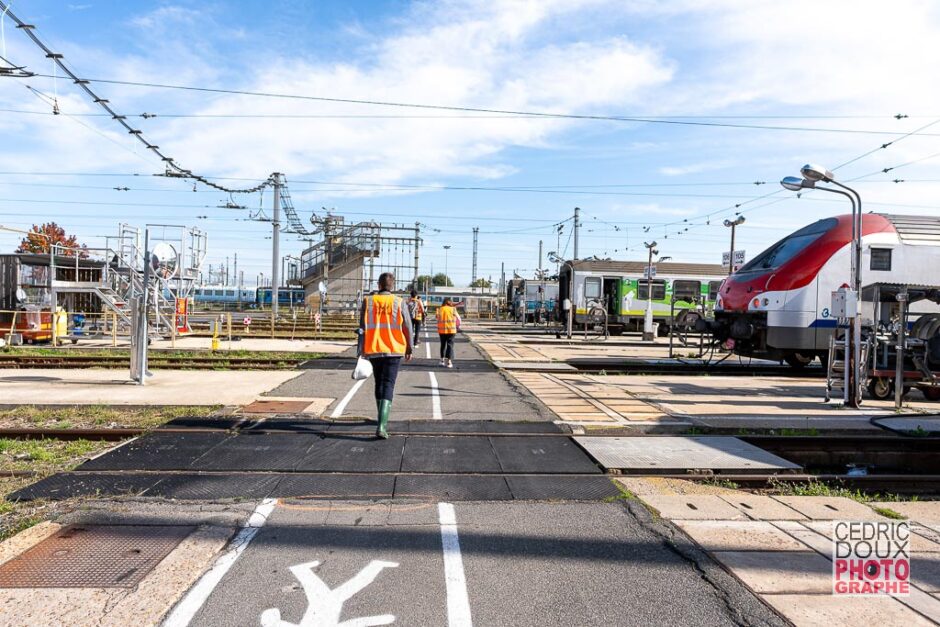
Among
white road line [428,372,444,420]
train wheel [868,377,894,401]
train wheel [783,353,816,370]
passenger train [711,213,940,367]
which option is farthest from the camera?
train wheel [783,353,816,370]

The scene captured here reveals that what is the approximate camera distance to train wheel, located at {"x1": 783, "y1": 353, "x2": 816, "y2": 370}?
54.3ft

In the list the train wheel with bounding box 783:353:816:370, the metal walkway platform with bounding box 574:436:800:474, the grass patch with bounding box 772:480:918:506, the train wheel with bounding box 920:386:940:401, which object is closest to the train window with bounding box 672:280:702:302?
the train wheel with bounding box 783:353:816:370

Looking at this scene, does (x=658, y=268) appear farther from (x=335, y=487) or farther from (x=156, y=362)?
(x=335, y=487)

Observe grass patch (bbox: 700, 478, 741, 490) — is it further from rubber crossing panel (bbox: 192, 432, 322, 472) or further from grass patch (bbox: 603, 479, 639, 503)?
rubber crossing panel (bbox: 192, 432, 322, 472)

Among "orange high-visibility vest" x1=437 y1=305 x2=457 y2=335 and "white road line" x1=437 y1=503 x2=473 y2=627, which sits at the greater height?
"orange high-visibility vest" x1=437 y1=305 x2=457 y2=335

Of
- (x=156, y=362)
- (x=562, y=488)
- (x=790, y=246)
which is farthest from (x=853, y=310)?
(x=156, y=362)

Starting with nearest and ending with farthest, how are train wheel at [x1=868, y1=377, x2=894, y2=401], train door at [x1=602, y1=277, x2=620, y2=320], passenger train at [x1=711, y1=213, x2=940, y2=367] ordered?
1. train wheel at [x1=868, y1=377, x2=894, y2=401]
2. passenger train at [x1=711, y1=213, x2=940, y2=367]
3. train door at [x1=602, y1=277, x2=620, y2=320]

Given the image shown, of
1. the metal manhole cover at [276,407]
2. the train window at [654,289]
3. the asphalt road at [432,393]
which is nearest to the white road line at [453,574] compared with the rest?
the asphalt road at [432,393]

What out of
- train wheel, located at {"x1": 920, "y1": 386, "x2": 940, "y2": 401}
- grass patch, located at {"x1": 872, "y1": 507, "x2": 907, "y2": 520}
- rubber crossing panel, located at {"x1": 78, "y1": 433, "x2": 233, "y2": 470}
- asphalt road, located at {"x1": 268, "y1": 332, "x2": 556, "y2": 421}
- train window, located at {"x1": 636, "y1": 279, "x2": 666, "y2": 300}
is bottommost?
grass patch, located at {"x1": 872, "y1": 507, "x2": 907, "y2": 520}

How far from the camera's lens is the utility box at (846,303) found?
11031 mm

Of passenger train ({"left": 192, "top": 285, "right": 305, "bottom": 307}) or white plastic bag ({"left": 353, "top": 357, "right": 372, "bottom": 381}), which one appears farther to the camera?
passenger train ({"left": 192, "top": 285, "right": 305, "bottom": 307})

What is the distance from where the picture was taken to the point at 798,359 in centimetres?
1752

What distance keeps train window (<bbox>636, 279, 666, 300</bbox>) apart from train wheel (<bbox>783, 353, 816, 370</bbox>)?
16.2 meters

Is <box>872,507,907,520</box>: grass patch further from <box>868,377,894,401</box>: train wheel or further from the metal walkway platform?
<box>868,377,894,401</box>: train wheel
